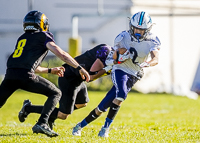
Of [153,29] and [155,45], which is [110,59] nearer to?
[155,45]

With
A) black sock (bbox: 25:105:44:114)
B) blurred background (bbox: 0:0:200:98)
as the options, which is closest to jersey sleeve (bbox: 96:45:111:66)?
black sock (bbox: 25:105:44:114)

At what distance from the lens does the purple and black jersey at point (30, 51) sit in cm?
582

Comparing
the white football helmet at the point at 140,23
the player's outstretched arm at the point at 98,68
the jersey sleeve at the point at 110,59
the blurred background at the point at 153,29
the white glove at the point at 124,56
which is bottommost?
the blurred background at the point at 153,29

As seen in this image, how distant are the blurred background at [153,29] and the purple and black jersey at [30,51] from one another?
51.3 feet

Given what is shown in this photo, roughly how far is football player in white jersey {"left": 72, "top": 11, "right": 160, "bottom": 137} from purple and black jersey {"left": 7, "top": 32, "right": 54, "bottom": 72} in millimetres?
1108

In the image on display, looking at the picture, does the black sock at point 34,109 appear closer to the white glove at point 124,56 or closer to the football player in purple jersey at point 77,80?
the football player in purple jersey at point 77,80

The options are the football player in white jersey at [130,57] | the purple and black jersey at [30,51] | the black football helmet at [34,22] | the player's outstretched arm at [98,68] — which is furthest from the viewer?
the player's outstretched arm at [98,68]

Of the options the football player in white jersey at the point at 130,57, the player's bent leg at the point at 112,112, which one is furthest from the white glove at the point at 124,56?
the player's bent leg at the point at 112,112

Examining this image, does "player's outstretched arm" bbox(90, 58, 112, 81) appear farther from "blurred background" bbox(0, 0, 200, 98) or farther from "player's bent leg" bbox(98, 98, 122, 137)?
"blurred background" bbox(0, 0, 200, 98)

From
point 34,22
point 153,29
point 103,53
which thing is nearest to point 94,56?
point 103,53

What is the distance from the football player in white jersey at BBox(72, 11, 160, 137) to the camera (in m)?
6.31

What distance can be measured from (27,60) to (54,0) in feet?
70.6

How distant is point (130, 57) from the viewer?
21.0 ft

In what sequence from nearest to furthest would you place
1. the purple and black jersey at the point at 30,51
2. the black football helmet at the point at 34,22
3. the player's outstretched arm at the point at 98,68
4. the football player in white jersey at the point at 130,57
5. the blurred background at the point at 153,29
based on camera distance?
the purple and black jersey at the point at 30,51 → the black football helmet at the point at 34,22 → the football player in white jersey at the point at 130,57 → the player's outstretched arm at the point at 98,68 → the blurred background at the point at 153,29
